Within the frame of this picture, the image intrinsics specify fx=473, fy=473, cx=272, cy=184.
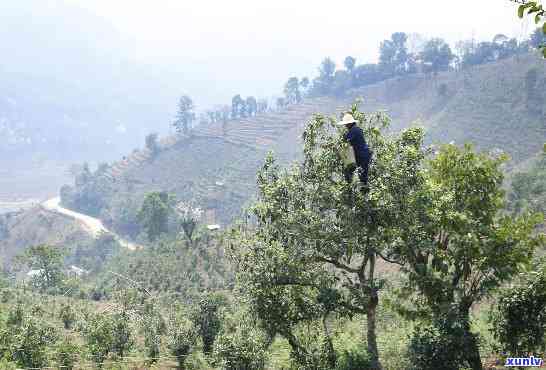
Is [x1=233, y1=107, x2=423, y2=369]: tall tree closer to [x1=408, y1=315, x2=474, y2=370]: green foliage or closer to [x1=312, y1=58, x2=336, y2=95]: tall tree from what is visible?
[x1=408, y1=315, x2=474, y2=370]: green foliage

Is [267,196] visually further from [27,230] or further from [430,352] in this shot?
[27,230]

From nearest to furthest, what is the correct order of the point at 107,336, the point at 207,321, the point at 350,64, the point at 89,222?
the point at 107,336, the point at 207,321, the point at 89,222, the point at 350,64

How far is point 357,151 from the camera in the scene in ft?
33.6

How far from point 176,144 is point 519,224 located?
10047 cm

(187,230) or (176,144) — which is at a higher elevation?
(176,144)

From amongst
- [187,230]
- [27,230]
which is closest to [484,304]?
[187,230]

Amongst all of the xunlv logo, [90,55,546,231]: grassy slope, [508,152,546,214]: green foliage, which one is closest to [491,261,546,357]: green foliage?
the xunlv logo

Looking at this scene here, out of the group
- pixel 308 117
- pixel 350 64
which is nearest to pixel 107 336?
pixel 308 117

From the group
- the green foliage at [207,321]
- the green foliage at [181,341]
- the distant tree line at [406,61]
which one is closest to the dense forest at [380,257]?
the green foliage at [181,341]

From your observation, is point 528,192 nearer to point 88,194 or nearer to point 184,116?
point 88,194

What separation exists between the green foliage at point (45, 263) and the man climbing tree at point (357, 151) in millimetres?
35704

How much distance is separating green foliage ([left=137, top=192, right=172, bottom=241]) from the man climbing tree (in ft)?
157

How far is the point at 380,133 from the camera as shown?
11.1 m

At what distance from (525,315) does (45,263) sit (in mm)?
39632
